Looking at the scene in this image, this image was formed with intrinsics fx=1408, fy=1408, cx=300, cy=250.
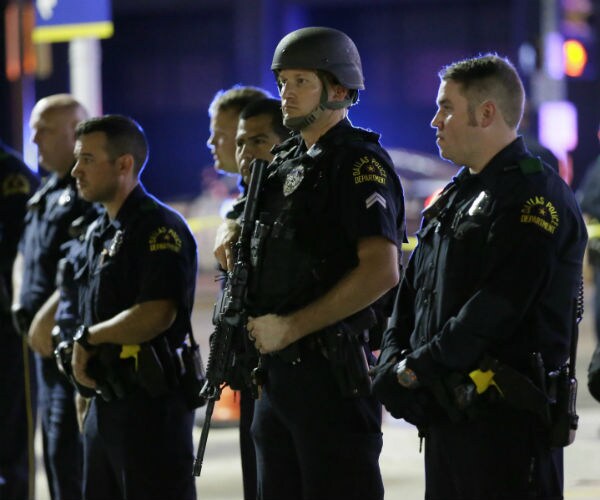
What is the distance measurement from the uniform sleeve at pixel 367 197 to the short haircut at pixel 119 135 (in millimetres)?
1499

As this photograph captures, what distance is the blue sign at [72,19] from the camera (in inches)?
356

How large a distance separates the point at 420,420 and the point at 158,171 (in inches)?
1291

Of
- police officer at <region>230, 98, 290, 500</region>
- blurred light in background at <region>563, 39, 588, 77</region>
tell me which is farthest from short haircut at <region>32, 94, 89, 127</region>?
blurred light in background at <region>563, 39, 588, 77</region>

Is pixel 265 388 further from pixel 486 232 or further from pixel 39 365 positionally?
pixel 39 365

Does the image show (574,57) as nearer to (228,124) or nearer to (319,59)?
(228,124)

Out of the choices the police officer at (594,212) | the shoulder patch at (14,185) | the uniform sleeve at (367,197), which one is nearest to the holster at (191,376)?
the uniform sleeve at (367,197)

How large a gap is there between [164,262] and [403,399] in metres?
1.60

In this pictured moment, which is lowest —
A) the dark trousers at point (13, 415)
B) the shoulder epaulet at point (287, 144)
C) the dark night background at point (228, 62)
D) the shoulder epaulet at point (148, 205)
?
the dark trousers at point (13, 415)

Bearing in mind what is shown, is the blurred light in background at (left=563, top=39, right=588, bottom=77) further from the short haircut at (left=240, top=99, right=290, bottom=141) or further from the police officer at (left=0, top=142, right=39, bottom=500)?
the short haircut at (left=240, top=99, right=290, bottom=141)

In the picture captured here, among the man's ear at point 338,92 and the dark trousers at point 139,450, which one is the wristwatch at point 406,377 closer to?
the man's ear at point 338,92

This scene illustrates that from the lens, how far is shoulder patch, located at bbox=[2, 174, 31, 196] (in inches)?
295

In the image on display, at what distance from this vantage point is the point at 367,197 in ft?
14.9

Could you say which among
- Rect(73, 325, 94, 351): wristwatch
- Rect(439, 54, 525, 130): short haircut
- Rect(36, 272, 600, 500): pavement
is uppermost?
Rect(439, 54, 525, 130): short haircut

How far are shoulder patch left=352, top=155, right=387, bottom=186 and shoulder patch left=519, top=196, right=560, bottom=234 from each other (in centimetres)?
59
